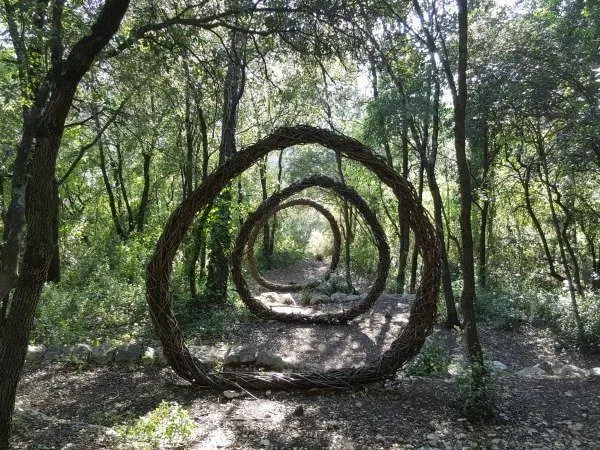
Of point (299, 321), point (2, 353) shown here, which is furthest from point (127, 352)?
point (299, 321)

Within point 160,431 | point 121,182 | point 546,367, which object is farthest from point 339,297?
point 121,182

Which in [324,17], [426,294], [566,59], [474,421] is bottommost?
[474,421]

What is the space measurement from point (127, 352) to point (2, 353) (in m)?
2.97

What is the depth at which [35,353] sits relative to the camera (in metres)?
5.80

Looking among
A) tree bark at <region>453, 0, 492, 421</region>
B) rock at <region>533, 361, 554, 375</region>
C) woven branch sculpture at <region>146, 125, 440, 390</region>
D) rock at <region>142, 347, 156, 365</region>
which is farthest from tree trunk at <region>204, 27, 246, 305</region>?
rock at <region>533, 361, 554, 375</region>

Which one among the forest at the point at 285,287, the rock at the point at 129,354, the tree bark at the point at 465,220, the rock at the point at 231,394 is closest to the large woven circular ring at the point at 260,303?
the forest at the point at 285,287

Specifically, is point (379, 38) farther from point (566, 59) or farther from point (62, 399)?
point (62, 399)

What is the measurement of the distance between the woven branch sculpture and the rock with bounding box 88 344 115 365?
1498 mm

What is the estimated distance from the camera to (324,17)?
4.45m

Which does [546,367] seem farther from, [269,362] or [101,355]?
[101,355]

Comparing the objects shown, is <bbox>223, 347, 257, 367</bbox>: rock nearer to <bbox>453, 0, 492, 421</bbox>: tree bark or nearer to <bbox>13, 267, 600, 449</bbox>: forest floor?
<bbox>13, 267, 600, 449</bbox>: forest floor

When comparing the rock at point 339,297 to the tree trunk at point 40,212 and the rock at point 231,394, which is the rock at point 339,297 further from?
the tree trunk at point 40,212

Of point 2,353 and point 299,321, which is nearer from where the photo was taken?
point 2,353

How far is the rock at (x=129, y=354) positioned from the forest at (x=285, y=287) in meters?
0.03
